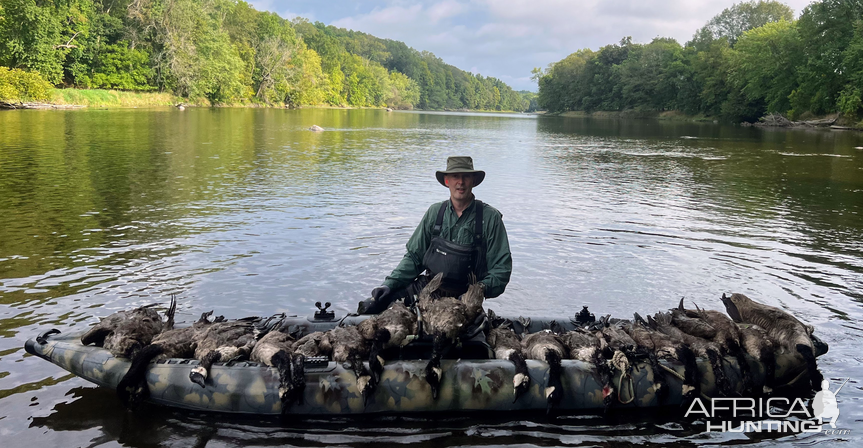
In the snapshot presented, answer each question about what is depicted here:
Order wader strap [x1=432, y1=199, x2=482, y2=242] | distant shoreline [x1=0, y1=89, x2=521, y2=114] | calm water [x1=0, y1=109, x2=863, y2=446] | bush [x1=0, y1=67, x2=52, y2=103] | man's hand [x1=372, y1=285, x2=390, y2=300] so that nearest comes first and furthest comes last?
calm water [x1=0, y1=109, x2=863, y2=446] < wader strap [x1=432, y1=199, x2=482, y2=242] < man's hand [x1=372, y1=285, x2=390, y2=300] < bush [x1=0, y1=67, x2=52, y2=103] < distant shoreline [x1=0, y1=89, x2=521, y2=114]

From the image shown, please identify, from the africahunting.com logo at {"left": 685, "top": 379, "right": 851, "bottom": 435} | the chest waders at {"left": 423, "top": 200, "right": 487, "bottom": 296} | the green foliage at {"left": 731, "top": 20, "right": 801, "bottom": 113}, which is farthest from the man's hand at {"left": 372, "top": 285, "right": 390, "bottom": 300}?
the green foliage at {"left": 731, "top": 20, "right": 801, "bottom": 113}

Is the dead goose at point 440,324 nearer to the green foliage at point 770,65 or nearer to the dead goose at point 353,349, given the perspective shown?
the dead goose at point 353,349

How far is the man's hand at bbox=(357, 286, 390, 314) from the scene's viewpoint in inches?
304

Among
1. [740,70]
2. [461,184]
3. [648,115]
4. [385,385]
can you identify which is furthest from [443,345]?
[648,115]

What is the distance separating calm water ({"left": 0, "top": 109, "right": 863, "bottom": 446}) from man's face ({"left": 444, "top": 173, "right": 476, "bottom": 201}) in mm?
2881

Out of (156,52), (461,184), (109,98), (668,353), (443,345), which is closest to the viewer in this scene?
(443,345)

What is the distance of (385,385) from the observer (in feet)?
19.2

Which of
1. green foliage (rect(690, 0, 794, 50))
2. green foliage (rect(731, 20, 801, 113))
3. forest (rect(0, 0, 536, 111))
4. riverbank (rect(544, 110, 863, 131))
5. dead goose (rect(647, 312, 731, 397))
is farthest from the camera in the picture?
green foliage (rect(690, 0, 794, 50))

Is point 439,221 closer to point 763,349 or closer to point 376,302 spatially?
point 376,302

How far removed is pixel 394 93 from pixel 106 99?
123046 millimetres

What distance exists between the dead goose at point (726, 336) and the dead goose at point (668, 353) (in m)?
0.51

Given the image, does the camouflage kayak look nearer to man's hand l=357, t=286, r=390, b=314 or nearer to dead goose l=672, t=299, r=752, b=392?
dead goose l=672, t=299, r=752, b=392

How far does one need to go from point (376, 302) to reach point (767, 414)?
475 centimetres

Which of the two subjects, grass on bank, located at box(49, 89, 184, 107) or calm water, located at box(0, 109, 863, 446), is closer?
calm water, located at box(0, 109, 863, 446)
